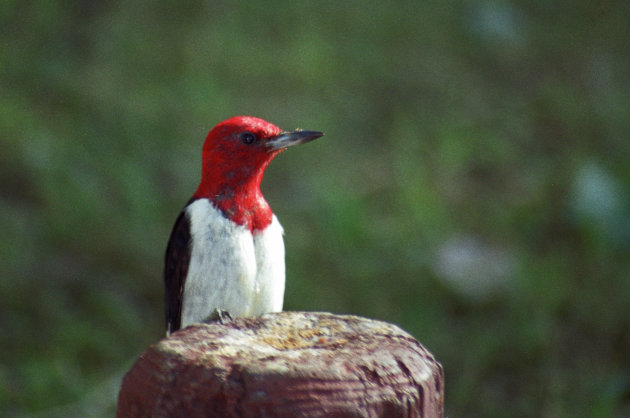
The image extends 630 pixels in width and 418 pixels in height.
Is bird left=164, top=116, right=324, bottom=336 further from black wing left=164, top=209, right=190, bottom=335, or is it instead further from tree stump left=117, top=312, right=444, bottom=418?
tree stump left=117, top=312, right=444, bottom=418

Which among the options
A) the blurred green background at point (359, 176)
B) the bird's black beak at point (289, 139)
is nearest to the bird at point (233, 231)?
the bird's black beak at point (289, 139)

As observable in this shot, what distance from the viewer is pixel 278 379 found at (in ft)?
4.76

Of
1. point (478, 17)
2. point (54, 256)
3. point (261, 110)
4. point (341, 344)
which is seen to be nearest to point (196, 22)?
point (261, 110)

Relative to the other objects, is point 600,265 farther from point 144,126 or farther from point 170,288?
point 144,126

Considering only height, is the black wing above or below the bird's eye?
below

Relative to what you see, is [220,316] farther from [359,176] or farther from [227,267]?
[359,176]

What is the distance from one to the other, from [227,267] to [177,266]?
9.3 inches

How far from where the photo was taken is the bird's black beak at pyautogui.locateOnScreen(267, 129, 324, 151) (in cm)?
218

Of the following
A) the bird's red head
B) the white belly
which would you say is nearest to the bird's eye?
the bird's red head

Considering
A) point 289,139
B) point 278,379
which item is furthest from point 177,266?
point 278,379

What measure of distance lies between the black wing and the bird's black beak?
29 cm

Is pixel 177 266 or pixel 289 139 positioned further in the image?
pixel 177 266

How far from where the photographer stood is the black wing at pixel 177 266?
7.43 feet

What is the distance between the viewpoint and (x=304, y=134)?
7.16ft
